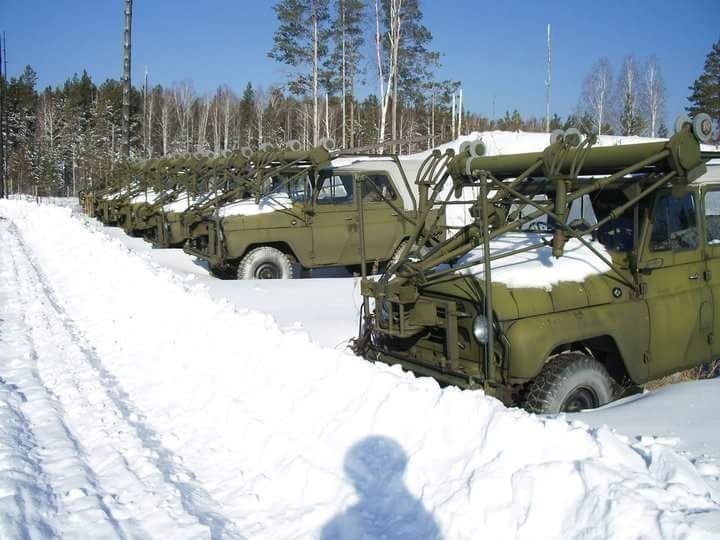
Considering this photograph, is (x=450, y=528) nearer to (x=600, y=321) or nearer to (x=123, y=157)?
(x=600, y=321)

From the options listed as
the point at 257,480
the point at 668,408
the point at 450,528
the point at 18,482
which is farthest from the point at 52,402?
the point at 668,408

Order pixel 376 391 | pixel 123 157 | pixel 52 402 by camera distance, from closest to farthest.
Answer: pixel 376 391 → pixel 52 402 → pixel 123 157

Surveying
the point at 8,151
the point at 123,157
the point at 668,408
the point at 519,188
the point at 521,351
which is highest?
the point at 8,151

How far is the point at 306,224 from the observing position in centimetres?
1064

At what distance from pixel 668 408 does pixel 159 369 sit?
409 cm

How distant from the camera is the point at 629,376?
4816 mm

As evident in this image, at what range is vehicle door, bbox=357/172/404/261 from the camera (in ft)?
35.6

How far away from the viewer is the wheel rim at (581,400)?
177 inches

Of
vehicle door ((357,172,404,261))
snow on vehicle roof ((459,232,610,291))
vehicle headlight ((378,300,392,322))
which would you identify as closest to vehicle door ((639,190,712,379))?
snow on vehicle roof ((459,232,610,291))

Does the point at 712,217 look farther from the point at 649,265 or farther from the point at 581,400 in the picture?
the point at 581,400

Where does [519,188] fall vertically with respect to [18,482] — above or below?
above

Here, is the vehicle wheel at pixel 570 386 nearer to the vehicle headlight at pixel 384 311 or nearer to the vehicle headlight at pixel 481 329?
the vehicle headlight at pixel 481 329

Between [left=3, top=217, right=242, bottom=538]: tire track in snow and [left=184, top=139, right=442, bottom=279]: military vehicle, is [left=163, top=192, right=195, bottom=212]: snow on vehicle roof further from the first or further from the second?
[left=3, top=217, right=242, bottom=538]: tire track in snow

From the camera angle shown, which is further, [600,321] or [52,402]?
[52,402]
